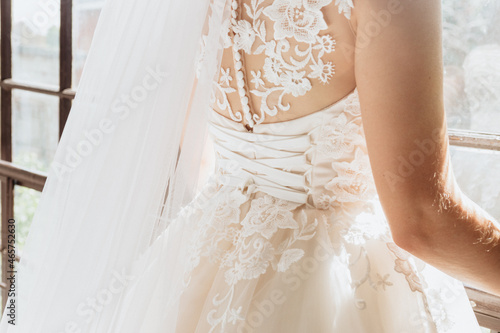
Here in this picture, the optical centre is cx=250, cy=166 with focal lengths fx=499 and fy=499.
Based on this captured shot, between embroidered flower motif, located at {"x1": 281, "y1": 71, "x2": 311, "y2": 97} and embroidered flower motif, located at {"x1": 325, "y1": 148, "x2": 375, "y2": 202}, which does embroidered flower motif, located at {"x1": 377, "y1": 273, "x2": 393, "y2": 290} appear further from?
embroidered flower motif, located at {"x1": 281, "y1": 71, "x2": 311, "y2": 97}

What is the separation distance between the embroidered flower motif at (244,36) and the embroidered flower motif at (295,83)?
0.07m

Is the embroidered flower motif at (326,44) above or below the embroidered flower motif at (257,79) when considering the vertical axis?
above

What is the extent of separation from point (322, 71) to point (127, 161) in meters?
0.29

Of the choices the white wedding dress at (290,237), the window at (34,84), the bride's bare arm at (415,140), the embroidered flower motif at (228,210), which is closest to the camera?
the bride's bare arm at (415,140)

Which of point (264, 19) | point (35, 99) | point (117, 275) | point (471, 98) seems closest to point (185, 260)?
point (117, 275)

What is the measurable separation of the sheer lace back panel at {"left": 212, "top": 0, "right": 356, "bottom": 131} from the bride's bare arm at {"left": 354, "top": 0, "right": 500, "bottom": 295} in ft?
0.17

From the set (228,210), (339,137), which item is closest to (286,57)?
(339,137)

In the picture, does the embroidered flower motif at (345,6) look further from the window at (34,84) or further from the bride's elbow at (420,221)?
the window at (34,84)

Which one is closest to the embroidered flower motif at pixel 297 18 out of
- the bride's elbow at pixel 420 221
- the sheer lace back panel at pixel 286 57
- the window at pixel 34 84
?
the sheer lace back panel at pixel 286 57

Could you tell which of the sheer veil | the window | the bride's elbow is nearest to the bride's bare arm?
the bride's elbow

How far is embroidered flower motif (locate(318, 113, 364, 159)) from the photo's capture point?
2.23ft

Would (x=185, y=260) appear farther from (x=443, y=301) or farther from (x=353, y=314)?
(x=443, y=301)

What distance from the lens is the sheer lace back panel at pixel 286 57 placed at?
2.06 feet

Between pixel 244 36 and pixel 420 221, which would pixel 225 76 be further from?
pixel 420 221
